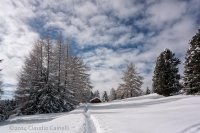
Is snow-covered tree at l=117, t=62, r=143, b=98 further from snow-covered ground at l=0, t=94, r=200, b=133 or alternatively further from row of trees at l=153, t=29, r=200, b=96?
snow-covered ground at l=0, t=94, r=200, b=133

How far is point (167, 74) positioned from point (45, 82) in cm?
2090

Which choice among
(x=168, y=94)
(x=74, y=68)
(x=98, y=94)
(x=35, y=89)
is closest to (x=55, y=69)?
(x=35, y=89)

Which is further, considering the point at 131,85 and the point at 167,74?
the point at 131,85

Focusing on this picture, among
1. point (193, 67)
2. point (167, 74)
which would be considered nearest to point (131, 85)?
point (167, 74)

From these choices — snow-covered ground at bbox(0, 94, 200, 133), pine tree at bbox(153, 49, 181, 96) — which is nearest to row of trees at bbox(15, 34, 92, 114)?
snow-covered ground at bbox(0, 94, 200, 133)

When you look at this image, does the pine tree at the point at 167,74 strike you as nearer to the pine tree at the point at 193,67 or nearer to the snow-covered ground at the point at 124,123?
the pine tree at the point at 193,67

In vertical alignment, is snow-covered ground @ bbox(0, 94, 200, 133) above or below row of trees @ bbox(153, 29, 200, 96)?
below

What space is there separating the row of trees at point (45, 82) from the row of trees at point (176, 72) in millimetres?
16781

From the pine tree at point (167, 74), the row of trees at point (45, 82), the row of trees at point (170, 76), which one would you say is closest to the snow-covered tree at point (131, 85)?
the row of trees at point (170, 76)

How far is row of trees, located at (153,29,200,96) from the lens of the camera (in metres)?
17.9

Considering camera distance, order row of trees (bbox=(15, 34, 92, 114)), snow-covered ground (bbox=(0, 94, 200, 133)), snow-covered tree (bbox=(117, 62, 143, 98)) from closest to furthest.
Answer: snow-covered ground (bbox=(0, 94, 200, 133)) < row of trees (bbox=(15, 34, 92, 114)) < snow-covered tree (bbox=(117, 62, 143, 98))

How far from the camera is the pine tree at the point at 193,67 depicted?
17578mm

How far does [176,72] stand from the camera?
24672 mm

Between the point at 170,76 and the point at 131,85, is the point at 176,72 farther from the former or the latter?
the point at 131,85
